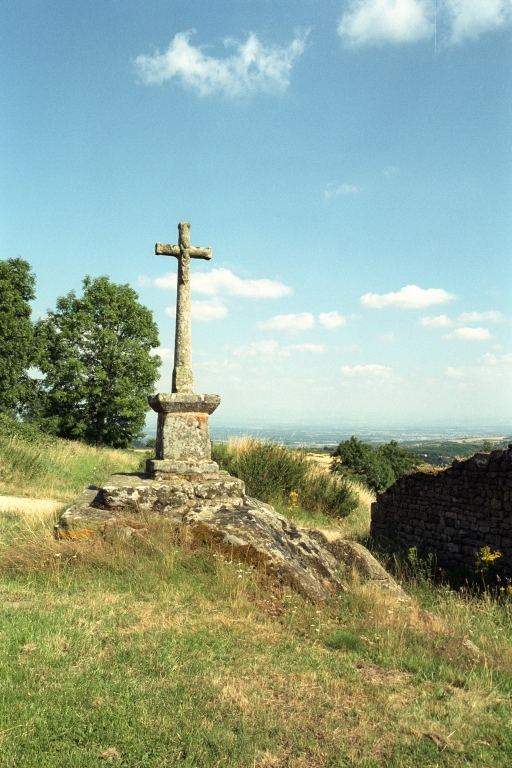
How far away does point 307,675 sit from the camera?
336 centimetres

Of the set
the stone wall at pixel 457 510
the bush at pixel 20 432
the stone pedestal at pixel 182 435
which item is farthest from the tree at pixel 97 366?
the stone pedestal at pixel 182 435

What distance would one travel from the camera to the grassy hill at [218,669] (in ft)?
8.55

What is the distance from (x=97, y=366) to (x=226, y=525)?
23.9 meters

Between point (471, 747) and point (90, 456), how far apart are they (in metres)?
15.9

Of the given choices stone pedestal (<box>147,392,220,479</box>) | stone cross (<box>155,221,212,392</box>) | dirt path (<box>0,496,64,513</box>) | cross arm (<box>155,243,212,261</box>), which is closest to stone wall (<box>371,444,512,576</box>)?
stone pedestal (<box>147,392,220,479</box>)

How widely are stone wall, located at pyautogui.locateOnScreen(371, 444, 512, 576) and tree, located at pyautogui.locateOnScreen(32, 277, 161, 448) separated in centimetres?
1966

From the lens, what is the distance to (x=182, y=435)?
650 cm

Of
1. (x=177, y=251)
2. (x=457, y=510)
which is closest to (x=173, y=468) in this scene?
(x=177, y=251)

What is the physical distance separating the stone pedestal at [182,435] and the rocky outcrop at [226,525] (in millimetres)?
135

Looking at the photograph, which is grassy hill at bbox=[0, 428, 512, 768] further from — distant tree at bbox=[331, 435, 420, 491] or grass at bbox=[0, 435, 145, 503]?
distant tree at bbox=[331, 435, 420, 491]

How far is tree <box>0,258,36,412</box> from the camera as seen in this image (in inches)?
916

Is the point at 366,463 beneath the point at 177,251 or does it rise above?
beneath

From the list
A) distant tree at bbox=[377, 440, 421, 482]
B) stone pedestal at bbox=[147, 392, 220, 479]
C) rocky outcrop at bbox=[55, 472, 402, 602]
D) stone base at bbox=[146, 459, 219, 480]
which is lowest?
distant tree at bbox=[377, 440, 421, 482]

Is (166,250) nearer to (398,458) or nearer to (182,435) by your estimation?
(182,435)
